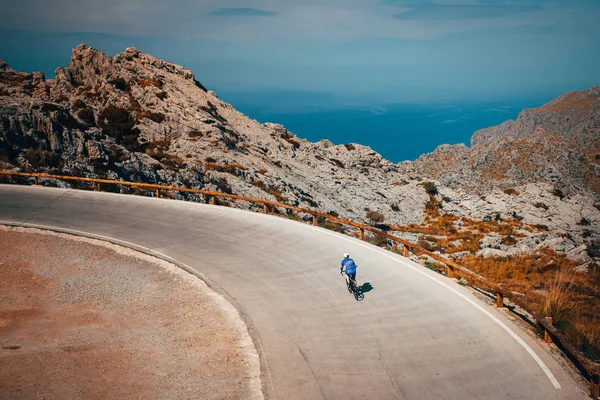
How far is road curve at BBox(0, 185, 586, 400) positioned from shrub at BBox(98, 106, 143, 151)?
74.0 feet

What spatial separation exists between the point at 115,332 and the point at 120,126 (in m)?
37.1

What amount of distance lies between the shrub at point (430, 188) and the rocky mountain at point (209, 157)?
0.11m

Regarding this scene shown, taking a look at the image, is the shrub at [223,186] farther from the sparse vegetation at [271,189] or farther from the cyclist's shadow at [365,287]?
the cyclist's shadow at [365,287]

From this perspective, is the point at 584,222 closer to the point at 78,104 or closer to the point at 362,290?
the point at 362,290

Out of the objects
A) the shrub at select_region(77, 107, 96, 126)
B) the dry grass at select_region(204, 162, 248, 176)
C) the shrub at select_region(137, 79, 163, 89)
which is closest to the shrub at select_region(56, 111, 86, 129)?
the shrub at select_region(77, 107, 96, 126)

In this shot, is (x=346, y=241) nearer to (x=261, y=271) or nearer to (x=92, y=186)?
(x=261, y=271)

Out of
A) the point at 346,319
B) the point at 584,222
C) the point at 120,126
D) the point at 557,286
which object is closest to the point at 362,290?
the point at 346,319

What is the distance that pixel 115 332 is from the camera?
1060 cm

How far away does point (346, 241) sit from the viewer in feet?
57.7

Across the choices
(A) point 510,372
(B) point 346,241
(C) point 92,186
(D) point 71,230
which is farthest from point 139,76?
(A) point 510,372

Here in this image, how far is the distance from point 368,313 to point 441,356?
2445 mm

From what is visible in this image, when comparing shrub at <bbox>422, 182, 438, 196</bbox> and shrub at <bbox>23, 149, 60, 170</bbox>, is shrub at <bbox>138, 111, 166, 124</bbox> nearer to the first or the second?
shrub at <bbox>23, 149, 60, 170</bbox>

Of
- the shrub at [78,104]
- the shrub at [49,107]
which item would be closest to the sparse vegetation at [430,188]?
the shrub at [49,107]

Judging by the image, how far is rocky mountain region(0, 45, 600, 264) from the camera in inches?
1328
